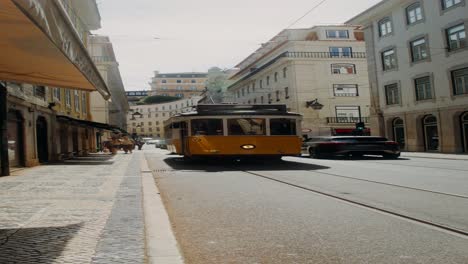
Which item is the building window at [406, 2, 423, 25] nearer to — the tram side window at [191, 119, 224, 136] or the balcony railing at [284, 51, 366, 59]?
the balcony railing at [284, 51, 366, 59]

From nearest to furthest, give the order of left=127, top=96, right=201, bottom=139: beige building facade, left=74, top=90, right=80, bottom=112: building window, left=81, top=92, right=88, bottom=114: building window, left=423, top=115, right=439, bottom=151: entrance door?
left=423, top=115, right=439, bottom=151: entrance door → left=74, top=90, right=80, bottom=112: building window → left=81, top=92, right=88, bottom=114: building window → left=127, top=96, right=201, bottom=139: beige building facade

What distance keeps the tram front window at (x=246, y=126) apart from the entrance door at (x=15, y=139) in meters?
7.86

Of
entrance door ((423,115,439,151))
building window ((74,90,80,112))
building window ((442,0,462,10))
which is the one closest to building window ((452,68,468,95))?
entrance door ((423,115,439,151))

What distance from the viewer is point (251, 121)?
1602 cm

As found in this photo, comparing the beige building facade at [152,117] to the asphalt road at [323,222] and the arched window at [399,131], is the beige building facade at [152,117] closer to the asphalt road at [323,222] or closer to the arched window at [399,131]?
the arched window at [399,131]

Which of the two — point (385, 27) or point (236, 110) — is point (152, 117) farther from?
point (236, 110)

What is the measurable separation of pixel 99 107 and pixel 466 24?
41.9m

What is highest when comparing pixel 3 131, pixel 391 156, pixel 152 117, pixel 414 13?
pixel 152 117

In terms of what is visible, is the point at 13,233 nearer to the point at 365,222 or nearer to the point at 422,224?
the point at 365,222

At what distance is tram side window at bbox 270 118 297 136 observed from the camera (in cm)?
1608

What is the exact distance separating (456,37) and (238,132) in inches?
693

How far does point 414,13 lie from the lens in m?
29.5

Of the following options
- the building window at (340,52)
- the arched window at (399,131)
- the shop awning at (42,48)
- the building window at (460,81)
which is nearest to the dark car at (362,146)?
the building window at (460,81)

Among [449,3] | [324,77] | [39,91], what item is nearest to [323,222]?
[39,91]
